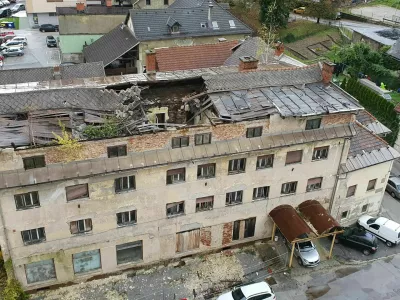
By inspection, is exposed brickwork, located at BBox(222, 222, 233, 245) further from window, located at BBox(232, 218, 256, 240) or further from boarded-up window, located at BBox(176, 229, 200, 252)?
boarded-up window, located at BBox(176, 229, 200, 252)

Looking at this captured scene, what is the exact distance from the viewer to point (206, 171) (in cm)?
3412

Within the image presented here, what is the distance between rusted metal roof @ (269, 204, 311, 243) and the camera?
35719mm

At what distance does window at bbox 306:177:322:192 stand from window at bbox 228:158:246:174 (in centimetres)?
689

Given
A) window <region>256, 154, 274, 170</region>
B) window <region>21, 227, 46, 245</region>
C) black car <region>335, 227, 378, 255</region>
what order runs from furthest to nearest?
black car <region>335, 227, 378, 255</region>
window <region>256, 154, 274, 170</region>
window <region>21, 227, 46, 245</region>

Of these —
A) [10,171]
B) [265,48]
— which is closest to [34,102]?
[10,171]

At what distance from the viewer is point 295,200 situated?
3862 centimetres

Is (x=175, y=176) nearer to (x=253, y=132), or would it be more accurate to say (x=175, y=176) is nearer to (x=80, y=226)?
(x=253, y=132)

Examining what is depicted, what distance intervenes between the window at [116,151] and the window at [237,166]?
27.6 feet

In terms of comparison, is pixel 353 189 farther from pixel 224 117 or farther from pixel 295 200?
pixel 224 117

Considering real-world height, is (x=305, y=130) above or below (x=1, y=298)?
above

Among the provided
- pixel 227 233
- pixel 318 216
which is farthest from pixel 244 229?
pixel 318 216

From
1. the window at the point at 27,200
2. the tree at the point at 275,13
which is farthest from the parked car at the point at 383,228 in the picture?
the tree at the point at 275,13

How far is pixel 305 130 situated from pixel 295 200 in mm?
6832

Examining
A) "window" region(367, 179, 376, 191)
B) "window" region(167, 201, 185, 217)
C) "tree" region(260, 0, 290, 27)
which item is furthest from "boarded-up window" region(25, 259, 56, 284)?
"tree" region(260, 0, 290, 27)
